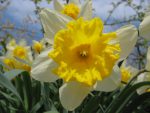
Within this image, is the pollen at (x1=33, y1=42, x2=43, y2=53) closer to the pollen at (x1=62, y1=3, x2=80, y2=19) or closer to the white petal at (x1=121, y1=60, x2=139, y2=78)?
the white petal at (x1=121, y1=60, x2=139, y2=78)

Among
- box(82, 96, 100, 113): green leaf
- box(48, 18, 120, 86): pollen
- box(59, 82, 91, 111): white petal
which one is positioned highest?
box(48, 18, 120, 86): pollen

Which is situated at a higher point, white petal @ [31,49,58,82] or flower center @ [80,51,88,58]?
white petal @ [31,49,58,82]

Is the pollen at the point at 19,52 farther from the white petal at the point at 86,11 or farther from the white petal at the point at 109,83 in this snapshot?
the white petal at the point at 109,83

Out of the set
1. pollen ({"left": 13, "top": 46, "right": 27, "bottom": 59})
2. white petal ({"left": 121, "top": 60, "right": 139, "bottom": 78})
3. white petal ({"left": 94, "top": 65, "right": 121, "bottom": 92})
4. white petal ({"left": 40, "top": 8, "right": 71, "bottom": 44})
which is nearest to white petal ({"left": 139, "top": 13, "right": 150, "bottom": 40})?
white petal ({"left": 94, "top": 65, "right": 121, "bottom": 92})

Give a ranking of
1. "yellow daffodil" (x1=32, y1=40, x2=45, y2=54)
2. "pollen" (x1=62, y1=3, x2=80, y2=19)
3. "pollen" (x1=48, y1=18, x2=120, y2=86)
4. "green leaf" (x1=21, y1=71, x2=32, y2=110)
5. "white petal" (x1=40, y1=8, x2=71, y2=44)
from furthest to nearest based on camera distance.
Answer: "yellow daffodil" (x1=32, y1=40, x2=45, y2=54)
"green leaf" (x1=21, y1=71, x2=32, y2=110)
"pollen" (x1=62, y1=3, x2=80, y2=19)
"white petal" (x1=40, y1=8, x2=71, y2=44)
"pollen" (x1=48, y1=18, x2=120, y2=86)

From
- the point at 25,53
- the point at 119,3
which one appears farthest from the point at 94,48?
the point at 119,3

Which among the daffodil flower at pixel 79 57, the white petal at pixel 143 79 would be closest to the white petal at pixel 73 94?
the daffodil flower at pixel 79 57
